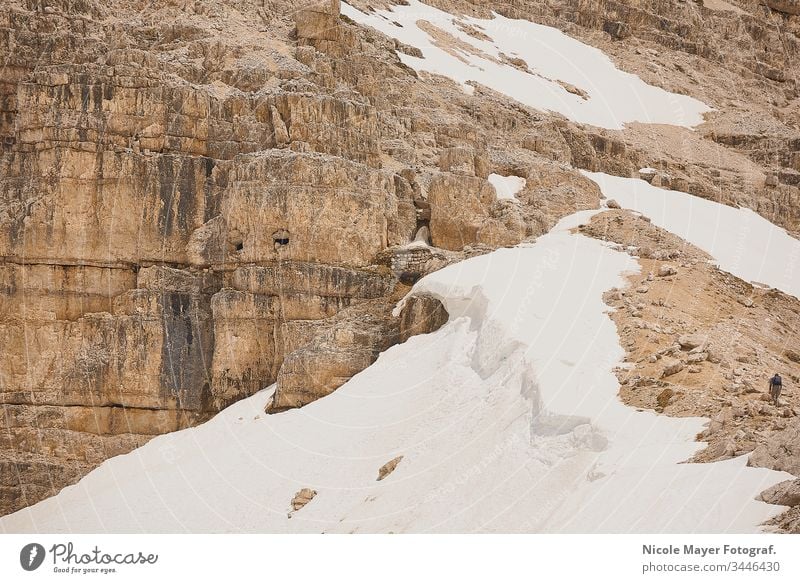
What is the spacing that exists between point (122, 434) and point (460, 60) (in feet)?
95.2

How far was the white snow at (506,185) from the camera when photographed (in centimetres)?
4303

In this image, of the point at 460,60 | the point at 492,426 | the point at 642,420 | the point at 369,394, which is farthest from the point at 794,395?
the point at 460,60

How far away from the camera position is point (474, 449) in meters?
25.9

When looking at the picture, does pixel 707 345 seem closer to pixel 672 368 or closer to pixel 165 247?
pixel 672 368

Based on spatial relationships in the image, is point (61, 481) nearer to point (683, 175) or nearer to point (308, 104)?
point (308, 104)

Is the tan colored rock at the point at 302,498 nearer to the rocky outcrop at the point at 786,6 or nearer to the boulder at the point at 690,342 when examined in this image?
the boulder at the point at 690,342

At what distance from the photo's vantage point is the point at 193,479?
3319 centimetres

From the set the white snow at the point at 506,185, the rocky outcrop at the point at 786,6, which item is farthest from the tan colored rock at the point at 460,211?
the rocky outcrop at the point at 786,6

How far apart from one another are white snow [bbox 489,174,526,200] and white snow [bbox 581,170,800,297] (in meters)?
4.10
